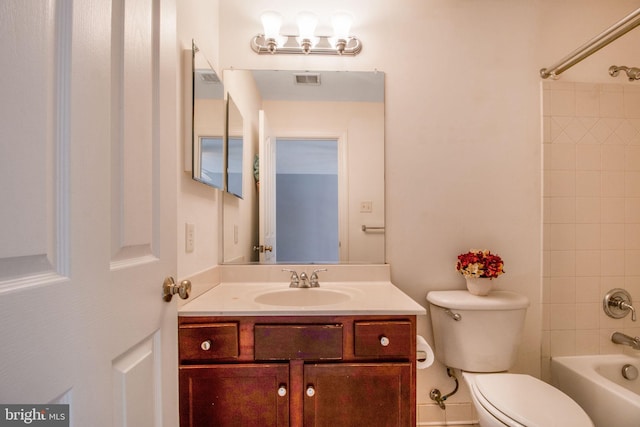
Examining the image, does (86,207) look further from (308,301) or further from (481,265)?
(481,265)

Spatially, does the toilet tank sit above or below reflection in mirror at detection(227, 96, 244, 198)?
below

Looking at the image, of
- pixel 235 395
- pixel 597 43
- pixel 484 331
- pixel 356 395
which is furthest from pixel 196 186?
A: pixel 597 43

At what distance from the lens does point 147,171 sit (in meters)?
0.70

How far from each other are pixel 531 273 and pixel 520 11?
54.5 inches

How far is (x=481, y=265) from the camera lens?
4.83 ft

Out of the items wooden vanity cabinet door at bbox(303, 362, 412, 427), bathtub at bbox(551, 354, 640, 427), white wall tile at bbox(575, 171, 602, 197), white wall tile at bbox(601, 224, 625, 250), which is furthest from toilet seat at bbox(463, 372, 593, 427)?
white wall tile at bbox(575, 171, 602, 197)

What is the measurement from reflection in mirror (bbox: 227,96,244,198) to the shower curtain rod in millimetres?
1602

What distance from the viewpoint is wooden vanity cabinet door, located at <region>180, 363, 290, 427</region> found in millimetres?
1070

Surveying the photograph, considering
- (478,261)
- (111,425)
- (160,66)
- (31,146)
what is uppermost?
(160,66)

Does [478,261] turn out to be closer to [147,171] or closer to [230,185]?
[230,185]

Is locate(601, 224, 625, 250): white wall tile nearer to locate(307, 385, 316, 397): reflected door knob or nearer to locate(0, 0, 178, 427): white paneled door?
locate(307, 385, 316, 397): reflected door knob

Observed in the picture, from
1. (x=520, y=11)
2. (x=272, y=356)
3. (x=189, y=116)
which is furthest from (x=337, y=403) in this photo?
(x=520, y=11)

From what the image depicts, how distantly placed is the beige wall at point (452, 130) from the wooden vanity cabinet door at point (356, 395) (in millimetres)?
613

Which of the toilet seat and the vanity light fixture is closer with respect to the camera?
the toilet seat
